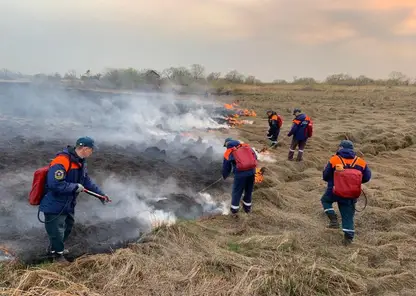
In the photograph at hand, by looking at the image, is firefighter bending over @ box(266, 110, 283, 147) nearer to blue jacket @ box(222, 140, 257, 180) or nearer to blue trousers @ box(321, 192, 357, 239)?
blue jacket @ box(222, 140, 257, 180)

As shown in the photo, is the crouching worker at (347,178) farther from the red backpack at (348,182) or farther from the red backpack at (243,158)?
the red backpack at (243,158)

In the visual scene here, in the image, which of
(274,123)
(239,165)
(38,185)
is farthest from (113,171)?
(274,123)

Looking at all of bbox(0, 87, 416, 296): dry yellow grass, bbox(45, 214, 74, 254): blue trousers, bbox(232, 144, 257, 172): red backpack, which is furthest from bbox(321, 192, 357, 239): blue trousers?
bbox(45, 214, 74, 254): blue trousers

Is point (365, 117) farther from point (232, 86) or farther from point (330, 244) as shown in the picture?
point (232, 86)

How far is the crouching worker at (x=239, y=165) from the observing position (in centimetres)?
738

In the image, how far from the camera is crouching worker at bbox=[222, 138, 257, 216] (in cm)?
738

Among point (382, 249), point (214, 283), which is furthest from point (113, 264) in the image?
point (382, 249)

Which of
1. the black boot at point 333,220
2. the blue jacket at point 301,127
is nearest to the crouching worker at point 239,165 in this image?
the black boot at point 333,220

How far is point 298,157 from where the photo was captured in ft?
42.3

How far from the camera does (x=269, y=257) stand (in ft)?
17.5

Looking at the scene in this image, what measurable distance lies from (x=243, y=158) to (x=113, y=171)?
425 cm

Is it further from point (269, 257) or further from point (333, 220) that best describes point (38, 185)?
point (333, 220)

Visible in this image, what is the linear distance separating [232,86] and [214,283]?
1916 inches

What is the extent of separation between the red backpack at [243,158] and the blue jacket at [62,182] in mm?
3116
